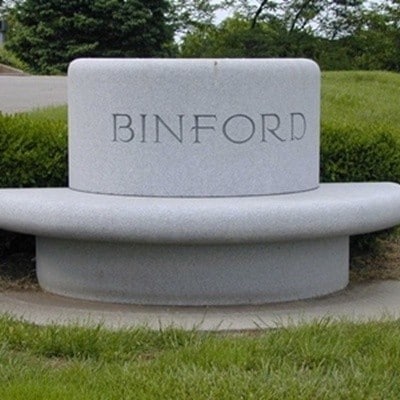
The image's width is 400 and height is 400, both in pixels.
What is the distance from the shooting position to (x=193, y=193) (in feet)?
22.1

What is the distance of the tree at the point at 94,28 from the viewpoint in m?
29.1

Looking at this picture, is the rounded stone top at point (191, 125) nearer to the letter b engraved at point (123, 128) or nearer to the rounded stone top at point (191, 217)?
the letter b engraved at point (123, 128)

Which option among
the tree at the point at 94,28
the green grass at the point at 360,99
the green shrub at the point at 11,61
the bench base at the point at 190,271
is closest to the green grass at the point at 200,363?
the bench base at the point at 190,271

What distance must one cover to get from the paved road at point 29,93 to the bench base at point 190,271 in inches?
357

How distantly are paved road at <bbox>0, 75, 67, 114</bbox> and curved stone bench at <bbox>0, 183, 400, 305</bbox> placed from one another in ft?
29.7

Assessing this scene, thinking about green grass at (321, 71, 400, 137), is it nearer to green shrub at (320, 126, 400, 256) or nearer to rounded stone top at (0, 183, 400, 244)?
green shrub at (320, 126, 400, 256)

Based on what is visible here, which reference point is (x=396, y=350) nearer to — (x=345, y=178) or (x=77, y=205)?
(x=77, y=205)

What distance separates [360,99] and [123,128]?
32.4ft

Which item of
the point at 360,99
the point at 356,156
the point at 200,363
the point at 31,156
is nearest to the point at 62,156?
the point at 31,156

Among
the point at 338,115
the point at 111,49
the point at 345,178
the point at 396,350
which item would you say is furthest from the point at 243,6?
the point at 396,350

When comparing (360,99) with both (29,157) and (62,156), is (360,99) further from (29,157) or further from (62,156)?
(29,157)

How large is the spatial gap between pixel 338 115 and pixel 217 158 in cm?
785

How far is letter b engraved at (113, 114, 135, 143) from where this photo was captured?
22.1 feet

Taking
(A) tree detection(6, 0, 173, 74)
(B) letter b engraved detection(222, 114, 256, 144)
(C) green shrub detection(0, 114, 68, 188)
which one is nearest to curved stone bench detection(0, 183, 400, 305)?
(B) letter b engraved detection(222, 114, 256, 144)
